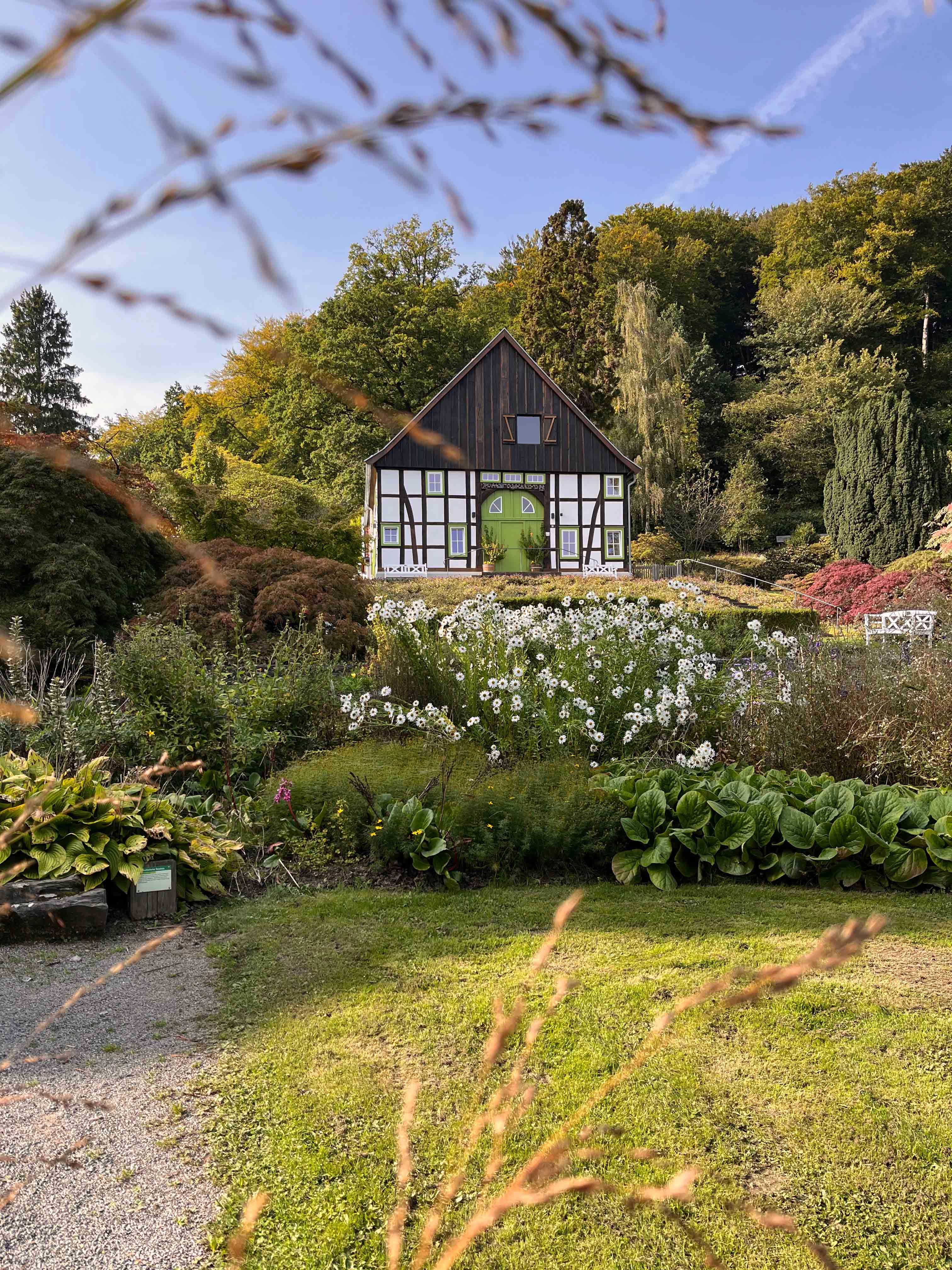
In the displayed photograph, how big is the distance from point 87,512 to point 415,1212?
8.35 metres

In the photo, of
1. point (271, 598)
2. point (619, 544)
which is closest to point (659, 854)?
point (271, 598)

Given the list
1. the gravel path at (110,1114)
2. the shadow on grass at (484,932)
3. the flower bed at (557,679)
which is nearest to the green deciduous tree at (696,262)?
the flower bed at (557,679)

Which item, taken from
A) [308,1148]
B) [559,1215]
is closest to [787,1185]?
[559,1215]

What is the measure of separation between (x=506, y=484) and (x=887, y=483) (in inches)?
481

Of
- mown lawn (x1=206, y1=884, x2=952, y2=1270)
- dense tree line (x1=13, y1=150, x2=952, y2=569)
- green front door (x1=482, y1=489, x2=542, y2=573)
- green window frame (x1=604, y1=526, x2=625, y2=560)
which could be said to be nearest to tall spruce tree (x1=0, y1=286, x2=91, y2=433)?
dense tree line (x1=13, y1=150, x2=952, y2=569)

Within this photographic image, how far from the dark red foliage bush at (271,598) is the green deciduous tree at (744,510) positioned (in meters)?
22.9

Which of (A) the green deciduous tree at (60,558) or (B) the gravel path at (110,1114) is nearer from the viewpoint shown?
(B) the gravel path at (110,1114)

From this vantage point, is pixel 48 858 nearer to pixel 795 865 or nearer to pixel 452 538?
pixel 795 865

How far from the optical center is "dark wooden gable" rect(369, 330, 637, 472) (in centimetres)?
2567

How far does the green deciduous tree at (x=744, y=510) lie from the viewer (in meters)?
30.6

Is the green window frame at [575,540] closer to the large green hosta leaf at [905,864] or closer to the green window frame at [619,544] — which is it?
the green window frame at [619,544]

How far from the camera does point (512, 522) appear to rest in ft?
87.0

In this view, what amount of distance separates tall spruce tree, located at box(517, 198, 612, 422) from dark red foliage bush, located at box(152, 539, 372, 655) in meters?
24.7

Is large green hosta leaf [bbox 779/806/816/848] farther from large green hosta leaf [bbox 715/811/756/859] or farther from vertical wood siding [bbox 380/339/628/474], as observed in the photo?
vertical wood siding [bbox 380/339/628/474]
